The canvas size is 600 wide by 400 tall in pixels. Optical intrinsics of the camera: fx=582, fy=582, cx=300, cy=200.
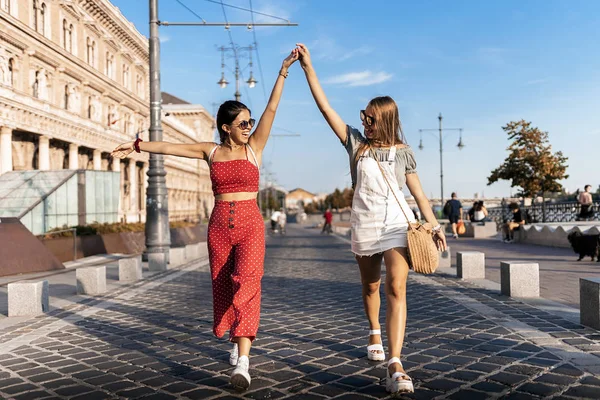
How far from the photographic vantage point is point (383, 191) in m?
3.77

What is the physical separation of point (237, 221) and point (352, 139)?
3.11ft

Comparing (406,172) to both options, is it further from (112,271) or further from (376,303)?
(112,271)

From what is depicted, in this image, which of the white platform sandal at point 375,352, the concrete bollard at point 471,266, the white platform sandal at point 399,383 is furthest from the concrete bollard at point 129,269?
the white platform sandal at point 399,383

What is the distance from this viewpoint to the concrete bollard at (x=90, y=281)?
9148 mm

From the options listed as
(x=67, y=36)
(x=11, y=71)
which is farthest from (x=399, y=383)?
(x=67, y=36)

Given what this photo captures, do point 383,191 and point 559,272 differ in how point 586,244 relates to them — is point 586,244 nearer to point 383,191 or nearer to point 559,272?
point 559,272

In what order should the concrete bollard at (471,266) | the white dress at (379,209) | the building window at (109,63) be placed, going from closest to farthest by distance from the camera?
1. the white dress at (379,209)
2. the concrete bollard at (471,266)
3. the building window at (109,63)

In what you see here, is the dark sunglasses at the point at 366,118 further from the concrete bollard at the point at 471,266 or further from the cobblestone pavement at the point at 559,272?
the concrete bollard at the point at 471,266

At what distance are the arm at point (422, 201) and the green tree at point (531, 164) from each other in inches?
1399

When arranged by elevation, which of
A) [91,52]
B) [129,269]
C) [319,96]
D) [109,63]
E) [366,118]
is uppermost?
[109,63]

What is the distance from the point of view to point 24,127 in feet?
94.7

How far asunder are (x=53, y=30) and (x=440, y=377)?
35.3 metres

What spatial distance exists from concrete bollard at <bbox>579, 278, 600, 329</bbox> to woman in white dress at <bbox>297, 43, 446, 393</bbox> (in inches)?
97.8

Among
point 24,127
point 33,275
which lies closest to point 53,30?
point 24,127
